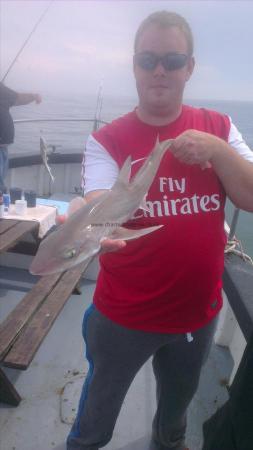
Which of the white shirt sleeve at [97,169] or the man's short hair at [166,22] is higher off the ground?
the man's short hair at [166,22]

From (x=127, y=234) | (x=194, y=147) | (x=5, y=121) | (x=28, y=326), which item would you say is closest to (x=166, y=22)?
(x=194, y=147)

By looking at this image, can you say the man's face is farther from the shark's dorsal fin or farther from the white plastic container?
the white plastic container

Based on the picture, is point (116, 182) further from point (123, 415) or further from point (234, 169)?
point (123, 415)

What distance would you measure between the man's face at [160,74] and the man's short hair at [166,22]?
0.06ft

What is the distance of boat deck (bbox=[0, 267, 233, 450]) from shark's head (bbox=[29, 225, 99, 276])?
1.95m

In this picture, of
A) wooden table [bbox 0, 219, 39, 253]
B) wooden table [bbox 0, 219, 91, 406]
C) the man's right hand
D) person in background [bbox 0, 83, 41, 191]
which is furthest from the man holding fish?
person in background [bbox 0, 83, 41, 191]

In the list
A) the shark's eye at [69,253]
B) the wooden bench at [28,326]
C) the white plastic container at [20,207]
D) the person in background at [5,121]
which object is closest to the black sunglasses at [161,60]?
the shark's eye at [69,253]

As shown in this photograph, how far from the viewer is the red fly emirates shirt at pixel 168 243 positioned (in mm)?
2014

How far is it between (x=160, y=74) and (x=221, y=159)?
54 cm

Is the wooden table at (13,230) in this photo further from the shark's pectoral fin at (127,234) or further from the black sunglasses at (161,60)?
the black sunglasses at (161,60)

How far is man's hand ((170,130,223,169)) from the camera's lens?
1.89m

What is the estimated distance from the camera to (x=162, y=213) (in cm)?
201

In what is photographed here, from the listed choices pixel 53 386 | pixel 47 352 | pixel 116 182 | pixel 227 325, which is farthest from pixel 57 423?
pixel 116 182

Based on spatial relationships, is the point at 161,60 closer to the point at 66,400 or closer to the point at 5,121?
the point at 66,400
